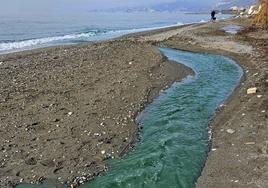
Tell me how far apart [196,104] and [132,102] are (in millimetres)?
3356

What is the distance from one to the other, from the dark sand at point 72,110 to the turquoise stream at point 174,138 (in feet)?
2.10

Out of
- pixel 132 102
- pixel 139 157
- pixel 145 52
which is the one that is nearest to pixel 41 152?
pixel 139 157

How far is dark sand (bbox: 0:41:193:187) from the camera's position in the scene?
15.0 metres

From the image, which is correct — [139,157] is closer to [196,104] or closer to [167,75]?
[196,104]

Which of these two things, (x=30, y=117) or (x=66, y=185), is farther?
(x=30, y=117)

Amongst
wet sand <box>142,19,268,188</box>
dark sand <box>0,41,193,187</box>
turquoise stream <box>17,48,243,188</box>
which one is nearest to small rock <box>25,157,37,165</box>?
dark sand <box>0,41,193,187</box>

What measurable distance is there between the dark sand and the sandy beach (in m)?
0.04

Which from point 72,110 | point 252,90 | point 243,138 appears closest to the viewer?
point 243,138

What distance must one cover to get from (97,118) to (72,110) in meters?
1.71

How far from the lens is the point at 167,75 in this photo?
93.6 ft

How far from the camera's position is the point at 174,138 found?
17172 mm

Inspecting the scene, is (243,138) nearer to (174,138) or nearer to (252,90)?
(174,138)

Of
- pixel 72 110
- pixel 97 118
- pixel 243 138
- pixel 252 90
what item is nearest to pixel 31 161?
pixel 97 118

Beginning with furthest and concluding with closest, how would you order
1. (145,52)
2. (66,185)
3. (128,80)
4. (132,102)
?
(145,52) < (128,80) < (132,102) < (66,185)
